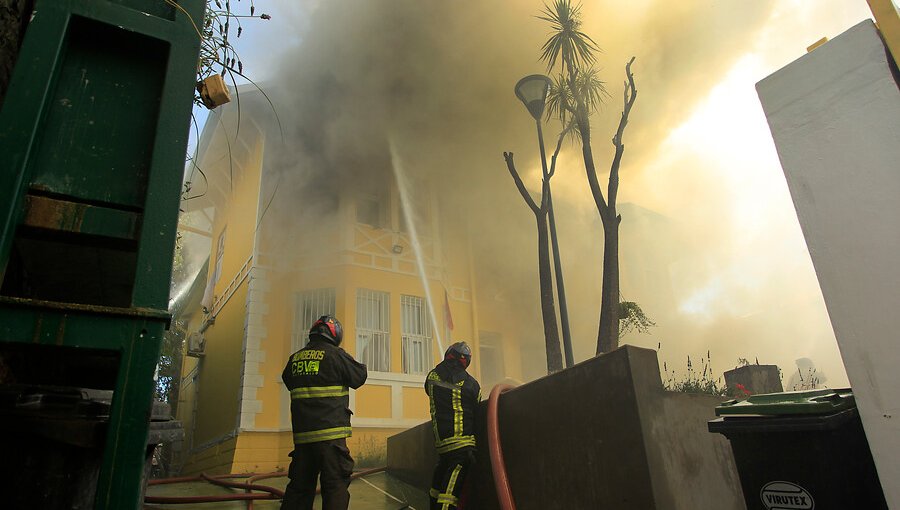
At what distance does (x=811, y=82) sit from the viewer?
8.18 feet

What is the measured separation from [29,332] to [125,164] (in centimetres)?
54

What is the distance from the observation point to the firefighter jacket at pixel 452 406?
4.20m

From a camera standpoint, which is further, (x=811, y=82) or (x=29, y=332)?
(x=811, y=82)

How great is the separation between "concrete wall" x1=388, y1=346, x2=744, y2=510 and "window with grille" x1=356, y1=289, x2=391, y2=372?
633 cm

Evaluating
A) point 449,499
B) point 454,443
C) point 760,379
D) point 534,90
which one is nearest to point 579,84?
point 534,90

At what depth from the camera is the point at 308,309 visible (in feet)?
33.0

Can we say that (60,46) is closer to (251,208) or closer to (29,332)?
(29,332)

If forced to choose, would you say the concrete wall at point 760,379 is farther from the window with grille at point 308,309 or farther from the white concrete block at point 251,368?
the white concrete block at point 251,368

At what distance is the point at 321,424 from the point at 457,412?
1.03m

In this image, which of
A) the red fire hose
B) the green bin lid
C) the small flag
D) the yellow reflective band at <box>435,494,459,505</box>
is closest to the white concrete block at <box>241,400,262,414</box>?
the small flag

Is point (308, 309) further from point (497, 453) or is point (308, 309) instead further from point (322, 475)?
point (497, 453)

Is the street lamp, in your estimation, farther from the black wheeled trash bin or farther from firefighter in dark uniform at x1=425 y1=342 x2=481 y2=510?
the black wheeled trash bin

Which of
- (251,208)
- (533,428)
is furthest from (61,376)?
(251,208)

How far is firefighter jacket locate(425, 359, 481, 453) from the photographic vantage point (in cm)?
420
